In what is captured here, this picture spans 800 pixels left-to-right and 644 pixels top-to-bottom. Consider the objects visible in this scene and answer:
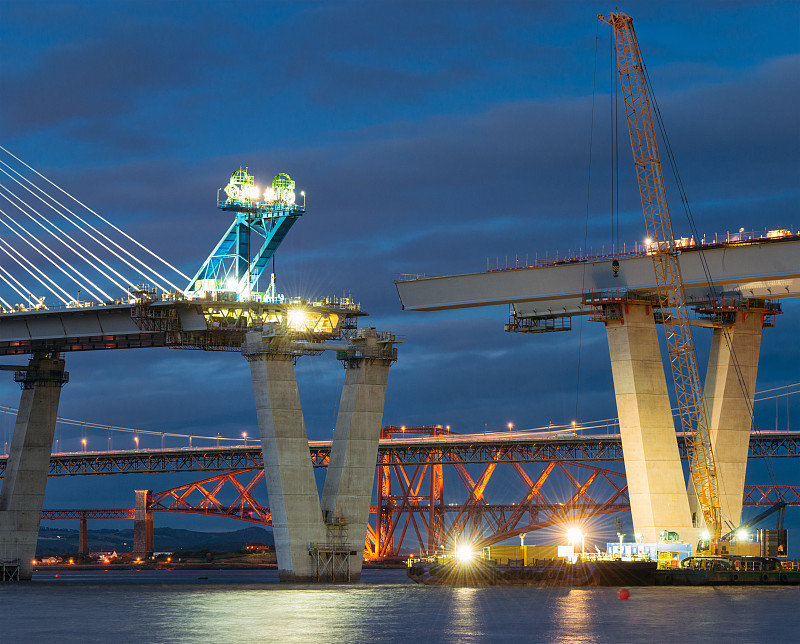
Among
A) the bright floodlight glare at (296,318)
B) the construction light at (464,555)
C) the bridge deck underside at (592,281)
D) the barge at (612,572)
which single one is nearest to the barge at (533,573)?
the barge at (612,572)

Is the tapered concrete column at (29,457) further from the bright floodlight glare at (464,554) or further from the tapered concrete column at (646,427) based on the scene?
the tapered concrete column at (646,427)

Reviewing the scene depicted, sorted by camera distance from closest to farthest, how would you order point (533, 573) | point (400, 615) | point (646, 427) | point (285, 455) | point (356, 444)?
1. point (400, 615)
2. point (646, 427)
3. point (285, 455)
4. point (356, 444)
5. point (533, 573)

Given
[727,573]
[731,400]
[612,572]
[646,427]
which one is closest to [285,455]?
[612,572]

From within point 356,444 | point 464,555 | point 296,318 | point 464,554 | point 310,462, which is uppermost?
point 296,318

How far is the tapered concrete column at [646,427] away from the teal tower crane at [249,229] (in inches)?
1259

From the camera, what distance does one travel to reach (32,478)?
472ft

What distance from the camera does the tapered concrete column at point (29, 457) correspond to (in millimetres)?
143250

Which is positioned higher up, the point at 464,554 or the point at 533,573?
the point at 464,554

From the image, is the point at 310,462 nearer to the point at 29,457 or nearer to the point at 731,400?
the point at 29,457

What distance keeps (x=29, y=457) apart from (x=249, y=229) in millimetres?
33056

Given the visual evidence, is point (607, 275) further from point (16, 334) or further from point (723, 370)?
point (16, 334)

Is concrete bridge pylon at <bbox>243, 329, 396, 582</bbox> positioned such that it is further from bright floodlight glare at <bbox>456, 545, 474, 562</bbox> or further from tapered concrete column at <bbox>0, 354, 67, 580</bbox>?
tapered concrete column at <bbox>0, 354, 67, 580</bbox>

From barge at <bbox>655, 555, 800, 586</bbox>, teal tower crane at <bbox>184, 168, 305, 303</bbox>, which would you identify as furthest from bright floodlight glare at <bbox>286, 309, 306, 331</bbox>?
barge at <bbox>655, 555, 800, 586</bbox>

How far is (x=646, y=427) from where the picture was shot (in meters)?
123
